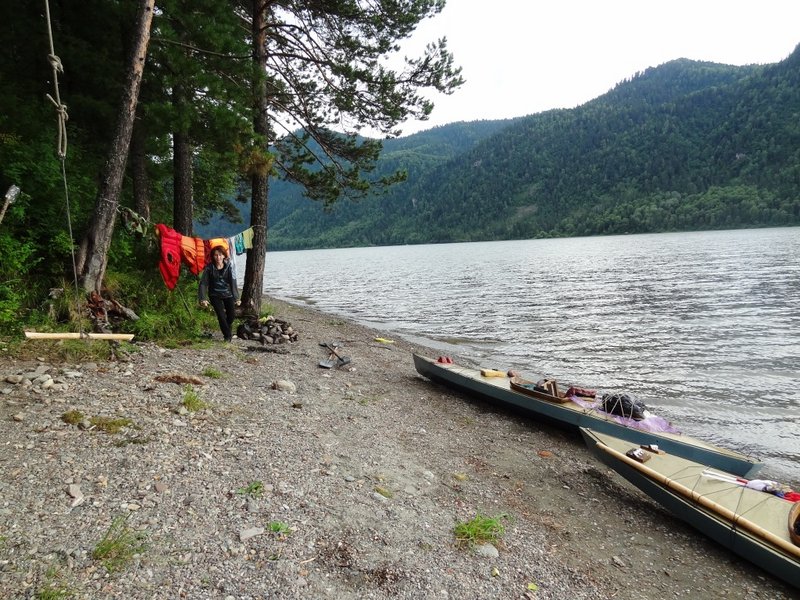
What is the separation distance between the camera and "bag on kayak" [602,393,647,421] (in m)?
8.07

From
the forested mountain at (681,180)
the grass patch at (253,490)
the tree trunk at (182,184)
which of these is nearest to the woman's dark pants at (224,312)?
the tree trunk at (182,184)

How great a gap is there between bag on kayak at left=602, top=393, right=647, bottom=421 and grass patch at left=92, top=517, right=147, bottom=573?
25.1 ft

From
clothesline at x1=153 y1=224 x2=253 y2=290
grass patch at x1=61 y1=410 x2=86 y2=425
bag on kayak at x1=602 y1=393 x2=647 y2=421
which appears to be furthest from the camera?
clothesline at x1=153 y1=224 x2=253 y2=290

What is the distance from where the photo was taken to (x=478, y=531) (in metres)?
4.82

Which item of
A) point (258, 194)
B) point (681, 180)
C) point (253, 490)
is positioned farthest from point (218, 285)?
point (681, 180)

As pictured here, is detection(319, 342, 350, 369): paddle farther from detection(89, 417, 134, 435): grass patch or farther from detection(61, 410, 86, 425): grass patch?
detection(61, 410, 86, 425): grass patch

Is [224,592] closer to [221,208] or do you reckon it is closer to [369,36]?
[369,36]

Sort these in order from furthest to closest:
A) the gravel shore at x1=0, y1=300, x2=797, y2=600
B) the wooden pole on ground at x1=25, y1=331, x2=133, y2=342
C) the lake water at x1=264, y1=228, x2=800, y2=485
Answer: the lake water at x1=264, y1=228, x2=800, y2=485, the wooden pole on ground at x1=25, y1=331, x2=133, y2=342, the gravel shore at x1=0, y1=300, x2=797, y2=600

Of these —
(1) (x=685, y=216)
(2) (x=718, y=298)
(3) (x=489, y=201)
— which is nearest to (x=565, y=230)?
(1) (x=685, y=216)

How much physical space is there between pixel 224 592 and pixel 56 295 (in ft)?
23.4

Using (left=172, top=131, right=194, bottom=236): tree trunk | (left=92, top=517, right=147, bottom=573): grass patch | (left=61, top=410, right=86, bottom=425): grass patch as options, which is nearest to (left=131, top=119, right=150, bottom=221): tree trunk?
(left=172, top=131, right=194, bottom=236): tree trunk

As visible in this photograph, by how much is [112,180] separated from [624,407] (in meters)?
10.6

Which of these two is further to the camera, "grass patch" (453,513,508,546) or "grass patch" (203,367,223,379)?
"grass patch" (203,367,223,379)

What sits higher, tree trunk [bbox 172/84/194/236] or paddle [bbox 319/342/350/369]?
tree trunk [bbox 172/84/194/236]
